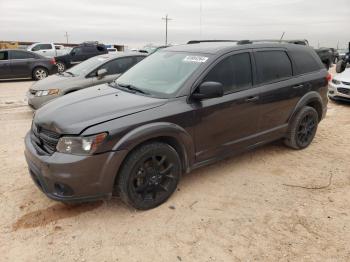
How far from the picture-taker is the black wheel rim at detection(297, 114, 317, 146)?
509 cm

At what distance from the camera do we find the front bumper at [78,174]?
2.94 m

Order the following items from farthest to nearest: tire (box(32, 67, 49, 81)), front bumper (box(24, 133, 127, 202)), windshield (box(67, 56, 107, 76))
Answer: tire (box(32, 67, 49, 81)), windshield (box(67, 56, 107, 76)), front bumper (box(24, 133, 127, 202))

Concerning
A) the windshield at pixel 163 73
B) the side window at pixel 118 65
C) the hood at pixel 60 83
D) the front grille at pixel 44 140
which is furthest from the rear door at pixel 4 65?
the front grille at pixel 44 140

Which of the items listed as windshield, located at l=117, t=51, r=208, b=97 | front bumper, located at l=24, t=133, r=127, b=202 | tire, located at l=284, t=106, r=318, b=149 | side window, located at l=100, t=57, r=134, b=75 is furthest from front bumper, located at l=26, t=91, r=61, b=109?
tire, located at l=284, t=106, r=318, b=149

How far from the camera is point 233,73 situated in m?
4.00

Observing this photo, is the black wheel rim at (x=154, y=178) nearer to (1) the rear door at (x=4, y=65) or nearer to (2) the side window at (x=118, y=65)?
(2) the side window at (x=118, y=65)

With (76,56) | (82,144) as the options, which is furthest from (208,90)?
(76,56)

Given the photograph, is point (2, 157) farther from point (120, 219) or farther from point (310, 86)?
point (310, 86)

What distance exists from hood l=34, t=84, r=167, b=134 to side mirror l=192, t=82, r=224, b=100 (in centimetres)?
40

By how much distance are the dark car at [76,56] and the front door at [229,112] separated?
14.8 meters

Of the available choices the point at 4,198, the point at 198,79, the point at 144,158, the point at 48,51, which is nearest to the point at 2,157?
the point at 4,198

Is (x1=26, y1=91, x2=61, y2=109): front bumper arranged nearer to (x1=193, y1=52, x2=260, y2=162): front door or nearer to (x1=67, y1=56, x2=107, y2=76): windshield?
(x1=67, y1=56, x2=107, y2=76): windshield

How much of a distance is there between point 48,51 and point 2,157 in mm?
18112

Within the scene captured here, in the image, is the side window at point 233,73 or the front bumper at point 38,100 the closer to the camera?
the side window at point 233,73
